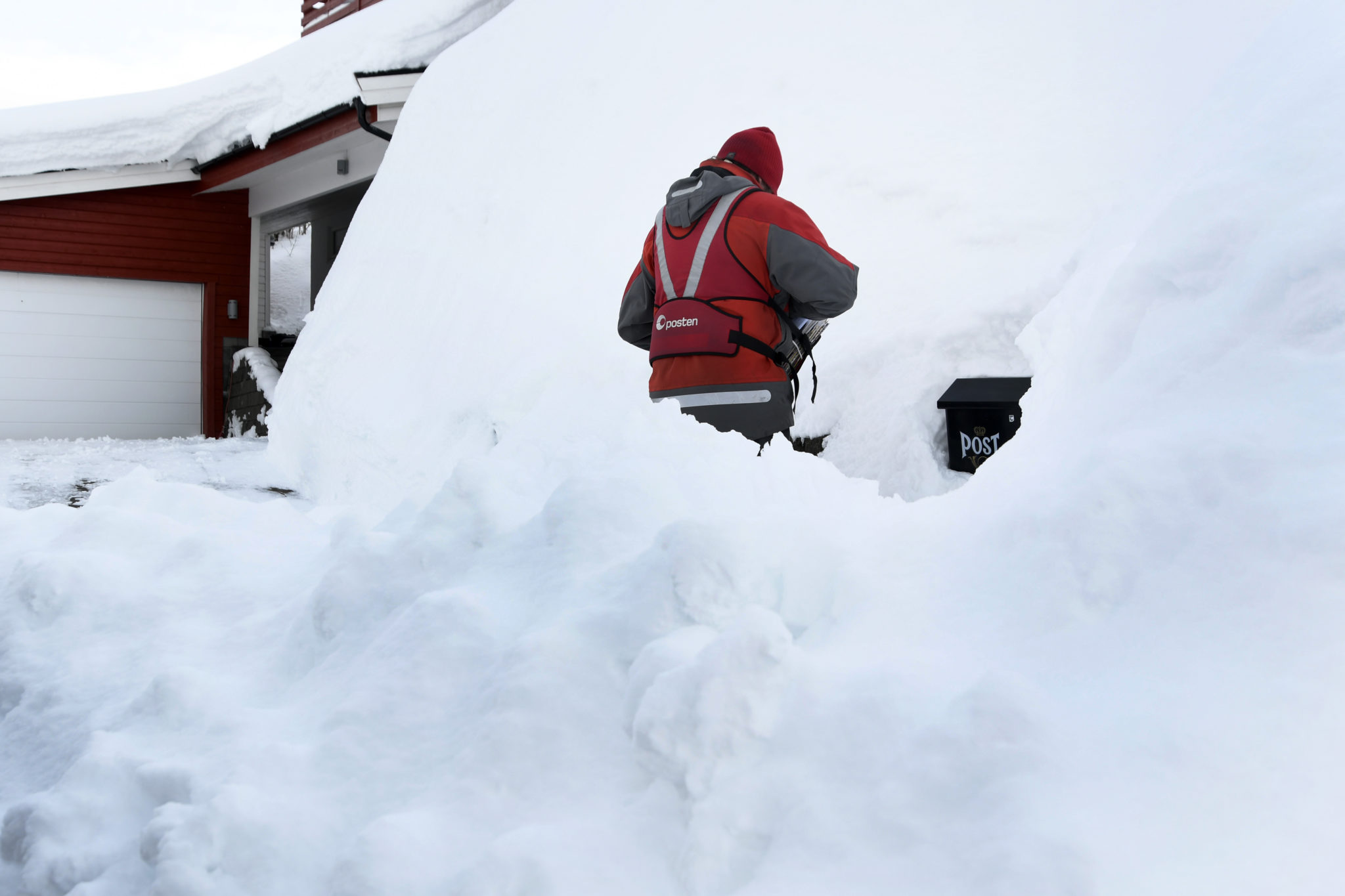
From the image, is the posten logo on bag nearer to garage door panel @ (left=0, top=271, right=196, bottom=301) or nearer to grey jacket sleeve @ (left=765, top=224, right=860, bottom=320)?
grey jacket sleeve @ (left=765, top=224, right=860, bottom=320)

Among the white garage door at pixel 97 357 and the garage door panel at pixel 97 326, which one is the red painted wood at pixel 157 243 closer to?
the white garage door at pixel 97 357

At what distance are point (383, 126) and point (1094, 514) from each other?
28.7 ft

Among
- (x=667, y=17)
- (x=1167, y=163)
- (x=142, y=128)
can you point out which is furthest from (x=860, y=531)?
(x=142, y=128)

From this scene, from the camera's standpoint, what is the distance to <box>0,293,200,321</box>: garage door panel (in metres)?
10.4

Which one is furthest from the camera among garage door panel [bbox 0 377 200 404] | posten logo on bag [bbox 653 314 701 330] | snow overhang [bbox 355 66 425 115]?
garage door panel [bbox 0 377 200 404]

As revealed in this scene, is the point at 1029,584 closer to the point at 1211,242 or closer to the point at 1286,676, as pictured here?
the point at 1286,676

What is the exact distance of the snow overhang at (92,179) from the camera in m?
10.1

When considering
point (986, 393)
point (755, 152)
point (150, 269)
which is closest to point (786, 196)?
point (986, 393)

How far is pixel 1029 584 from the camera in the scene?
3.87 feet

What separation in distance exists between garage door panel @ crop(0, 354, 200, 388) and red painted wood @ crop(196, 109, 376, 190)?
2.21 meters

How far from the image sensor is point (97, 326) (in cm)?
1074

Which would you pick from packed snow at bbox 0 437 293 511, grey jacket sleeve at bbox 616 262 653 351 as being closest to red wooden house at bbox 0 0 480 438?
packed snow at bbox 0 437 293 511

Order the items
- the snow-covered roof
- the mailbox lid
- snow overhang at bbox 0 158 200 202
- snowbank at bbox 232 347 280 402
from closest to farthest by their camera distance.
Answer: the mailbox lid
the snow-covered roof
snowbank at bbox 232 347 280 402
snow overhang at bbox 0 158 200 202

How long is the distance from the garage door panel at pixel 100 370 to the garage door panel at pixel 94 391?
0.03m
